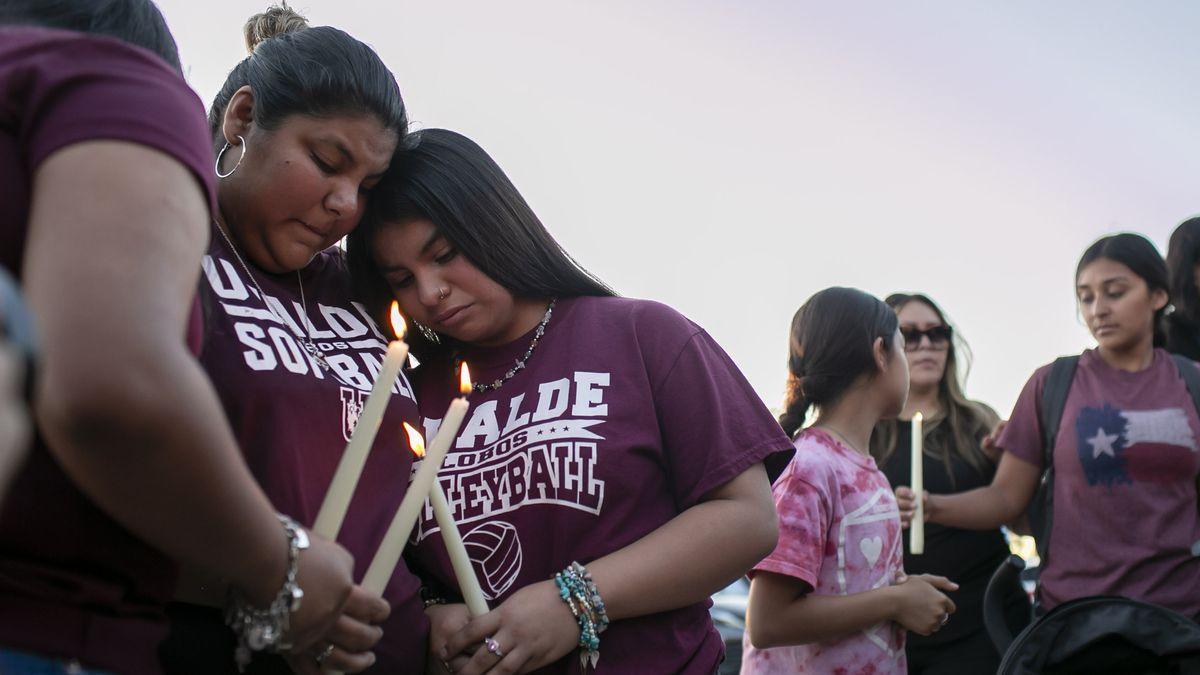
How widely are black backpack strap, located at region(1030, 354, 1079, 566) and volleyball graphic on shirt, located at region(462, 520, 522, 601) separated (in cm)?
251

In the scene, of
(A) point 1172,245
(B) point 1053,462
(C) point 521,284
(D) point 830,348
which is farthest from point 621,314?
(A) point 1172,245

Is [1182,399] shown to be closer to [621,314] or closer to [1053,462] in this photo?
[1053,462]

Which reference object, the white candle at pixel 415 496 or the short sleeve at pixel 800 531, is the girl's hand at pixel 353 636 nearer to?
the white candle at pixel 415 496

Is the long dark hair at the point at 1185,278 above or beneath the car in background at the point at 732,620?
above

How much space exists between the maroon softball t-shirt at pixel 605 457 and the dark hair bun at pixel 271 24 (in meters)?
0.85

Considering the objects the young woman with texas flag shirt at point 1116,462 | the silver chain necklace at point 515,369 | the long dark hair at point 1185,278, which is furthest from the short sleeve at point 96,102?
the long dark hair at point 1185,278

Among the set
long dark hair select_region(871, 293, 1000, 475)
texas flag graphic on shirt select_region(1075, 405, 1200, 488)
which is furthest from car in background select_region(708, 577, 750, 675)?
texas flag graphic on shirt select_region(1075, 405, 1200, 488)

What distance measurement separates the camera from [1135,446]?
3.71m

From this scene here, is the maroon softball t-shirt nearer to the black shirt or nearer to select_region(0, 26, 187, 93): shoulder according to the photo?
select_region(0, 26, 187, 93): shoulder

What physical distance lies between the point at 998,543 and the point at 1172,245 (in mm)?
1391

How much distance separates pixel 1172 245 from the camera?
4375mm

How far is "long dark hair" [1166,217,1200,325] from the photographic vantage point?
4.28 meters

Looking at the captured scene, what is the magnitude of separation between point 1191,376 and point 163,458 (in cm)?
372

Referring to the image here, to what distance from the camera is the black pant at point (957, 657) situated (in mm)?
3773
